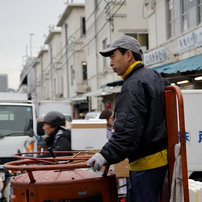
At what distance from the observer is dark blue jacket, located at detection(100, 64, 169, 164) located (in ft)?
9.00

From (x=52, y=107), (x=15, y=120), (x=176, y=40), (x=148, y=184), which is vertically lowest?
(x=148, y=184)

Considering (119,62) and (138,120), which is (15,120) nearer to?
(119,62)

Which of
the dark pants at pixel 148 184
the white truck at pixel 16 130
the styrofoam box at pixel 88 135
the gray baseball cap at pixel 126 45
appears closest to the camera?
the dark pants at pixel 148 184

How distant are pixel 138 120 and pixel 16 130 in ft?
24.8

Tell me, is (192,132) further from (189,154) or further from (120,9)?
(120,9)

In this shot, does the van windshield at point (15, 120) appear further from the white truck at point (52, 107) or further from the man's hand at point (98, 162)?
the white truck at point (52, 107)

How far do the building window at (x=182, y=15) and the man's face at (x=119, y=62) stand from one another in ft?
33.1

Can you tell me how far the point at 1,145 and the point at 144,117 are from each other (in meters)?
7.08

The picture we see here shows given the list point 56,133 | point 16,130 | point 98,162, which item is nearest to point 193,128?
point 56,133

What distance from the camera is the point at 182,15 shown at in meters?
13.5

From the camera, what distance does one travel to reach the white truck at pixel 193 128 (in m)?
6.40

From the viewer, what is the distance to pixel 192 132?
641 centimetres

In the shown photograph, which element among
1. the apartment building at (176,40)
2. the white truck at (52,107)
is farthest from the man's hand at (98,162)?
the white truck at (52,107)

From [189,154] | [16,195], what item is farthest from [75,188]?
[189,154]
